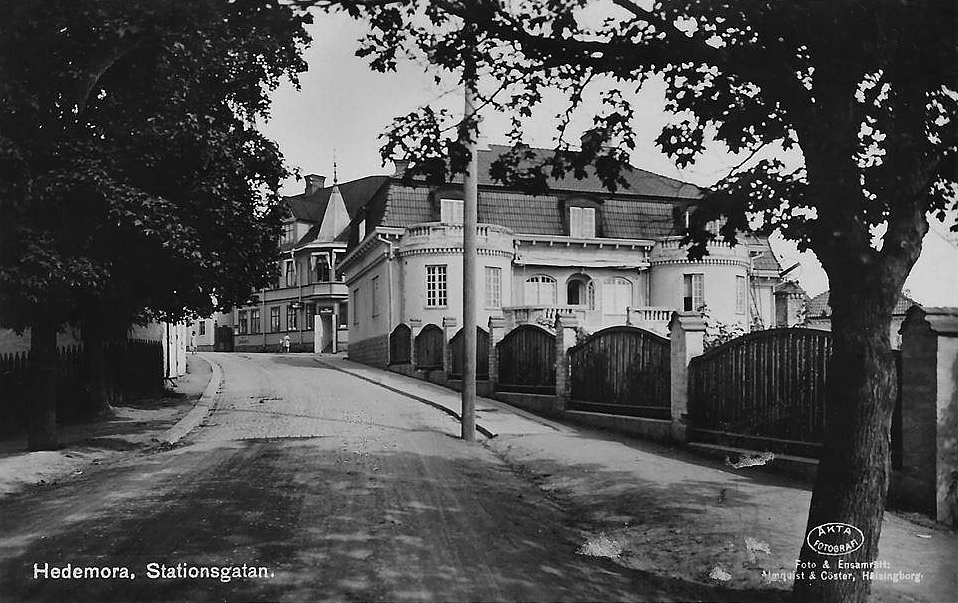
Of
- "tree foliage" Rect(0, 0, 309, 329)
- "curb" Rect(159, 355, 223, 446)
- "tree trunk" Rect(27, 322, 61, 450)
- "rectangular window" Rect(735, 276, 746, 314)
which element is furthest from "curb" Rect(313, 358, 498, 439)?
"rectangular window" Rect(735, 276, 746, 314)

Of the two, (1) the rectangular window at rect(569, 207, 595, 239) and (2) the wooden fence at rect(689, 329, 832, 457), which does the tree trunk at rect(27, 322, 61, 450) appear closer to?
(2) the wooden fence at rect(689, 329, 832, 457)

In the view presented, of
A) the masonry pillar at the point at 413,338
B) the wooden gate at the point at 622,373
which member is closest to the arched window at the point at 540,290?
the masonry pillar at the point at 413,338

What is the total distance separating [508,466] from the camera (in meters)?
11.4

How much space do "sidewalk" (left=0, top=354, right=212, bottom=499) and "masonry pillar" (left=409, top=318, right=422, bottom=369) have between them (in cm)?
842

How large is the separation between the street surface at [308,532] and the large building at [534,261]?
1888 centimetres

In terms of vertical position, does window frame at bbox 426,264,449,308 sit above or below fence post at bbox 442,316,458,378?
above

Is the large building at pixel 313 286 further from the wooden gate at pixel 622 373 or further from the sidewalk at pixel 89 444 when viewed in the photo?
the wooden gate at pixel 622 373

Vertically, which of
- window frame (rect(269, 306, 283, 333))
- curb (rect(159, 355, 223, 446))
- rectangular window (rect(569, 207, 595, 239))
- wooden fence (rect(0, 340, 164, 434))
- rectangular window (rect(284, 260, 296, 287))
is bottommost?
curb (rect(159, 355, 223, 446))

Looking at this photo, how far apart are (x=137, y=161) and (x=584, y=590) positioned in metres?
8.29

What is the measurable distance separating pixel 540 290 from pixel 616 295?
3.91 m

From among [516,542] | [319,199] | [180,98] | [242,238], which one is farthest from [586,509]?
[319,199]

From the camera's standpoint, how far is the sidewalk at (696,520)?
19.9ft

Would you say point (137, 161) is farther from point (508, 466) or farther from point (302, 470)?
point (508, 466)

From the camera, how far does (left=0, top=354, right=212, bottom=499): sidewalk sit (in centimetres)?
977
